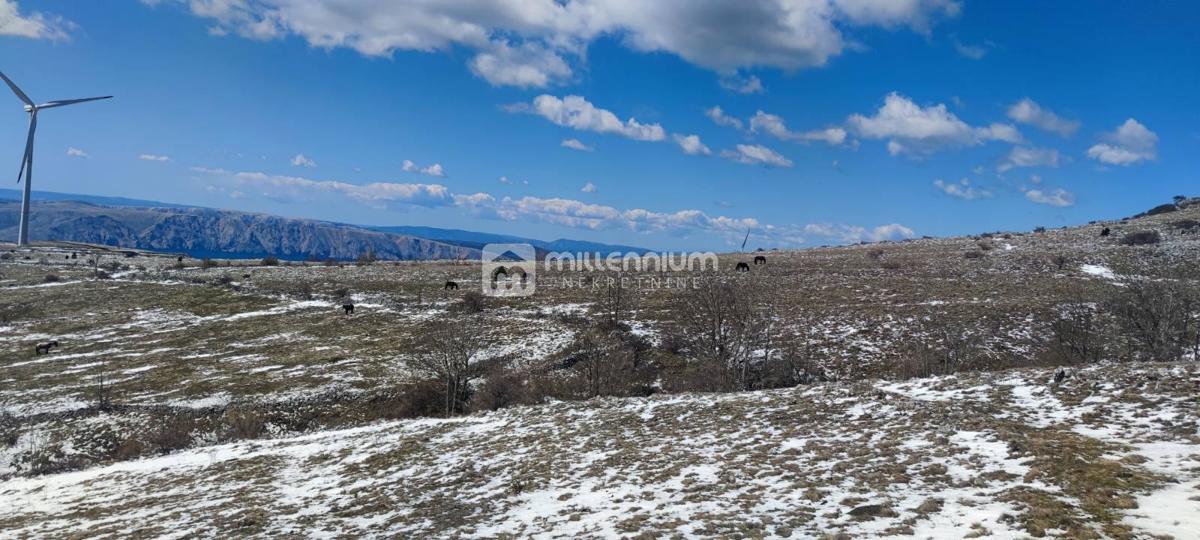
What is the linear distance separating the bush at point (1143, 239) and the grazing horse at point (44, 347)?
122m

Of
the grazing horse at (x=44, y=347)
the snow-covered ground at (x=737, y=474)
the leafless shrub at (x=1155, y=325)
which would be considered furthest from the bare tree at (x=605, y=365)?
the grazing horse at (x=44, y=347)

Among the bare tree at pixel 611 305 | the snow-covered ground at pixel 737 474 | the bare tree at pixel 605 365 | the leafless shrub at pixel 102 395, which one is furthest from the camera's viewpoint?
the bare tree at pixel 611 305

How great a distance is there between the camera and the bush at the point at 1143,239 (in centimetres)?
7101

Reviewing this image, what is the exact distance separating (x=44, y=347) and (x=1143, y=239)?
124 metres

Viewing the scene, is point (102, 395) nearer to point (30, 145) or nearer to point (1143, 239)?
point (30, 145)

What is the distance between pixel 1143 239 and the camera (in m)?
71.4

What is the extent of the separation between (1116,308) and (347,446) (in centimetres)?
4162

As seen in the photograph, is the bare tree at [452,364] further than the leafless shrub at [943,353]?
Yes

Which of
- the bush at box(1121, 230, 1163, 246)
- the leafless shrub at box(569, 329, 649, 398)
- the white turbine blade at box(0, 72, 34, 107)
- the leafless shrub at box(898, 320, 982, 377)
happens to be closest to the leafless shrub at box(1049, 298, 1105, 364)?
the leafless shrub at box(898, 320, 982, 377)

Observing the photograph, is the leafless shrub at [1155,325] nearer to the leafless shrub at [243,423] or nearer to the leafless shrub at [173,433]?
the leafless shrub at [243,423]

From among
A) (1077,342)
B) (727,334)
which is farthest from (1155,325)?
(727,334)

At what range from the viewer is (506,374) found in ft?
133

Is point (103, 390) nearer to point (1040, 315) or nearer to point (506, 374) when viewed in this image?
point (506, 374)

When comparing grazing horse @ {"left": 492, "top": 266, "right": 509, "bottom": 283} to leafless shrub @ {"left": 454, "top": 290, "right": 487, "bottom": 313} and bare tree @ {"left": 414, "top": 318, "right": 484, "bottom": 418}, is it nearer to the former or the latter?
leafless shrub @ {"left": 454, "top": 290, "right": 487, "bottom": 313}
